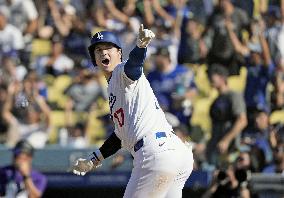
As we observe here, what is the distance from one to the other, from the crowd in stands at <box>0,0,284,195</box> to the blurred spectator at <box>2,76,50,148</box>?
2cm

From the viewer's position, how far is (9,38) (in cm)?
1392

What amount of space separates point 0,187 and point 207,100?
150 inches

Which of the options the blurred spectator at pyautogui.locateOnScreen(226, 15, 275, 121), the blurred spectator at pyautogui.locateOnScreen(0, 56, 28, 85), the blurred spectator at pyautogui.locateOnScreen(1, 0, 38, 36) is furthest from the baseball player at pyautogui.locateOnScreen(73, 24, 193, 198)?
the blurred spectator at pyautogui.locateOnScreen(1, 0, 38, 36)

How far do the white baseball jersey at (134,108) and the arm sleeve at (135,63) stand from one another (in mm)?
62

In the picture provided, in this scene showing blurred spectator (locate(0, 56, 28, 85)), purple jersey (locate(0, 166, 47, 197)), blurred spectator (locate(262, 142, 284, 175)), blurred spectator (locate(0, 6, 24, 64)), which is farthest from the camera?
blurred spectator (locate(0, 6, 24, 64))

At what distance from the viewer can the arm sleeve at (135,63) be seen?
4.97m

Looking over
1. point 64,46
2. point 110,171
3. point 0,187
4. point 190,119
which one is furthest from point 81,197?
point 64,46

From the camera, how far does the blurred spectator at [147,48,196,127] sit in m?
11.1

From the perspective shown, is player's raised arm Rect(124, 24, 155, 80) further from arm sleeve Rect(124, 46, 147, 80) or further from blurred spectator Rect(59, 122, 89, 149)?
blurred spectator Rect(59, 122, 89, 149)

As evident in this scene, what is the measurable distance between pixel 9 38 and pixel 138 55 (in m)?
9.28

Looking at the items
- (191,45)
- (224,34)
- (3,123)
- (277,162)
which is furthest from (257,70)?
(3,123)

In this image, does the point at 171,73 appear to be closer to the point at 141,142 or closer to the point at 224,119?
the point at 224,119

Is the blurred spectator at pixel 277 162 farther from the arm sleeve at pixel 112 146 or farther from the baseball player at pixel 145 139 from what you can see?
the baseball player at pixel 145 139

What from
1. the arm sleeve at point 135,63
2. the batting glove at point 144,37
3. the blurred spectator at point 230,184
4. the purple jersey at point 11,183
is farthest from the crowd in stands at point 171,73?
the batting glove at point 144,37
